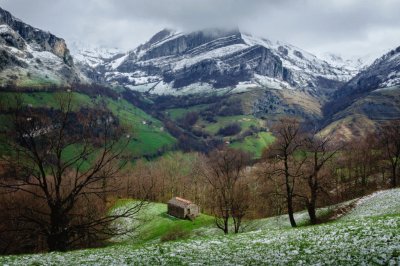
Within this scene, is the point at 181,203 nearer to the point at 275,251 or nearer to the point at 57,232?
the point at 57,232

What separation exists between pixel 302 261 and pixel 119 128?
15759 millimetres

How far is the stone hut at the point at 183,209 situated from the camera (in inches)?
4392

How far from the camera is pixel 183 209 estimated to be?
366 feet

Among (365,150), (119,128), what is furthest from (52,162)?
(365,150)

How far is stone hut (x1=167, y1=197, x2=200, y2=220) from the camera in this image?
11156 cm

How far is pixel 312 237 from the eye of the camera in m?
31.3

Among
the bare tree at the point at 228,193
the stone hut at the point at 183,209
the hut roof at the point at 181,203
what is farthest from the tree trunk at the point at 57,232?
the hut roof at the point at 181,203

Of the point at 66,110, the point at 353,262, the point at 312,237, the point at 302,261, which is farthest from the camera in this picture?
the point at 312,237

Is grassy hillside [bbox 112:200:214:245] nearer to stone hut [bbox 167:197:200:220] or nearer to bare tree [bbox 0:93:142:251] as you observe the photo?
stone hut [bbox 167:197:200:220]

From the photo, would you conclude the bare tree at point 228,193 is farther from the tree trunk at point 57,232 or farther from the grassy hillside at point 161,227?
the tree trunk at point 57,232

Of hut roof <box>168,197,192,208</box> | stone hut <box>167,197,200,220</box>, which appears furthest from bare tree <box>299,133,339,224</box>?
hut roof <box>168,197,192,208</box>

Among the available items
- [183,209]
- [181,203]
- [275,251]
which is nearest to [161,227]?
[183,209]

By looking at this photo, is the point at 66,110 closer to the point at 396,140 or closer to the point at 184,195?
the point at 396,140

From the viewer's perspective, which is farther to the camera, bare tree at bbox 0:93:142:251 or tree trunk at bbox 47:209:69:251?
tree trunk at bbox 47:209:69:251
